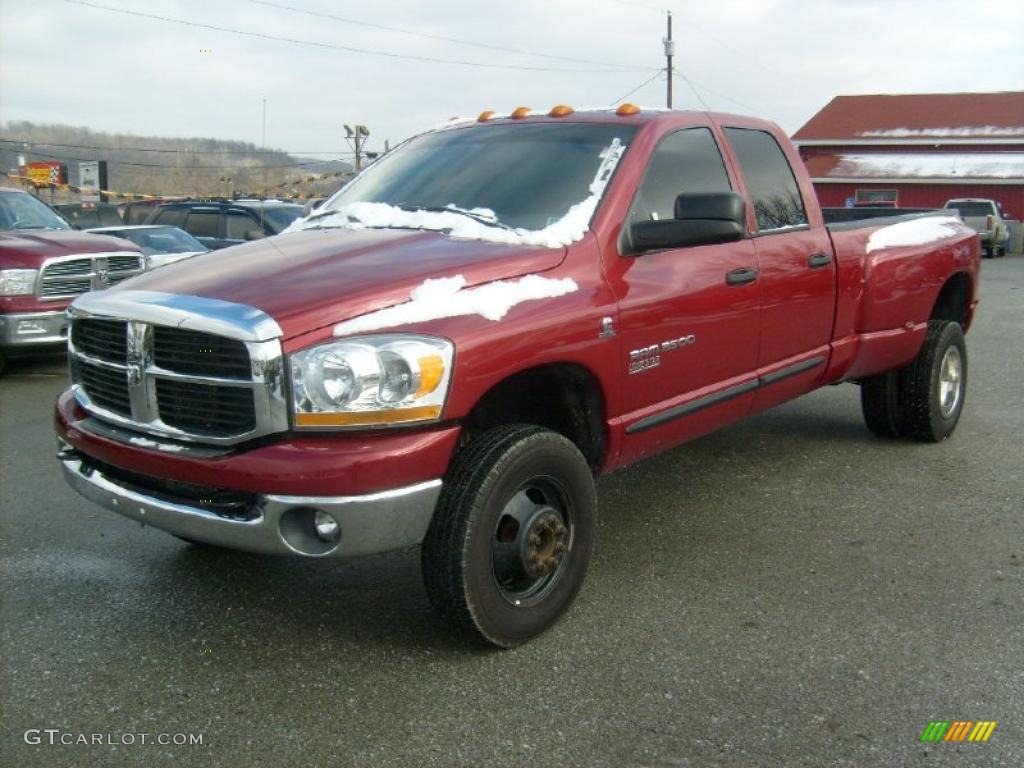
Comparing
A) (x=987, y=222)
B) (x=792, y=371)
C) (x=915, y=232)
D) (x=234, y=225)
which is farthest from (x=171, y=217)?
(x=987, y=222)

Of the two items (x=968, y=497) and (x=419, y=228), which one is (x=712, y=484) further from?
(x=419, y=228)

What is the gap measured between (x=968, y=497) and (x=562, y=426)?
2516 millimetres

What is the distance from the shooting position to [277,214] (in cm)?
1464

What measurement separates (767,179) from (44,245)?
6903mm

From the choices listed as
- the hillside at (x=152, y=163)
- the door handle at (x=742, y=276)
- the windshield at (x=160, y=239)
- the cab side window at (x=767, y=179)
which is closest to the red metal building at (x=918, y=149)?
the hillside at (x=152, y=163)

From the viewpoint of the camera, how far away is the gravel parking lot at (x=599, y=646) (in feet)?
9.77

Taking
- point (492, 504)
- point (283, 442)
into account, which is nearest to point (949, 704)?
point (492, 504)

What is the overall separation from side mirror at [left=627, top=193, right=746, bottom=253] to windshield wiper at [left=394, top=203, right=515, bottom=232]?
0.51 metres

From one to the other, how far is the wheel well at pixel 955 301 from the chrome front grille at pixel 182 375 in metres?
4.94

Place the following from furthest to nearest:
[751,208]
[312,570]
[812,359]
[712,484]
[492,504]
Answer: [712,484] → [812,359] → [751,208] → [312,570] → [492,504]

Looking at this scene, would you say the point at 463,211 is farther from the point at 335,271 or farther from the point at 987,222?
the point at 987,222

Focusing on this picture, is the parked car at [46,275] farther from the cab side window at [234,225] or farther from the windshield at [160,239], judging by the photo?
the cab side window at [234,225]

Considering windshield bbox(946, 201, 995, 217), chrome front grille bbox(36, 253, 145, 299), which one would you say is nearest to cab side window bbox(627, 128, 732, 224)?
chrome front grille bbox(36, 253, 145, 299)

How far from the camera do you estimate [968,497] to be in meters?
5.27
